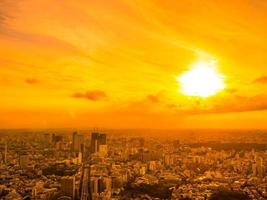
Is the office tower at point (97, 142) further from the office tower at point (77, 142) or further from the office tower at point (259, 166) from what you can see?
the office tower at point (259, 166)

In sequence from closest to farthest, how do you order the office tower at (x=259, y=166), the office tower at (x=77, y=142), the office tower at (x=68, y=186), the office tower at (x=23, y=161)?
the office tower at (x=68, y=186), the office tower at (x=23, y=161), the office tower at (x=259, y=166), the office tower at (x=77, y=142)

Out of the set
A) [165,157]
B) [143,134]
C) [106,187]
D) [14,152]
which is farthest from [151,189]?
[143,134]

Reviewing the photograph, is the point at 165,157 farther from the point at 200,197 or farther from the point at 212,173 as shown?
the point at 200,197

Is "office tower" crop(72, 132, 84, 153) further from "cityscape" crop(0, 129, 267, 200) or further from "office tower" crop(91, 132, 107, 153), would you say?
"office tower" crop(91, 132, 107, 153)

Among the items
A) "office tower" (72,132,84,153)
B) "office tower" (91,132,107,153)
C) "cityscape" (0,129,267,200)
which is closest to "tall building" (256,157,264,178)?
"cityscape" (0,129,267,200)

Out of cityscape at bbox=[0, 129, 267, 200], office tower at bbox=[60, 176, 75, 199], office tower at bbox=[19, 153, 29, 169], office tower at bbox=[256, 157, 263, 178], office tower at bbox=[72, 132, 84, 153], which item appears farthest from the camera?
office tower at bbox=[72, 132, 84, 153]

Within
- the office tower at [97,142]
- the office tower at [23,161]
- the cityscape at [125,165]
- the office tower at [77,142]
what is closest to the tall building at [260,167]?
the cityscape at [125,165]

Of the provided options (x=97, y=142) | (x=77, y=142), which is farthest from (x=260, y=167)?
(x=77, y=142)

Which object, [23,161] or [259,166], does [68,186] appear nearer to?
[23,161]
